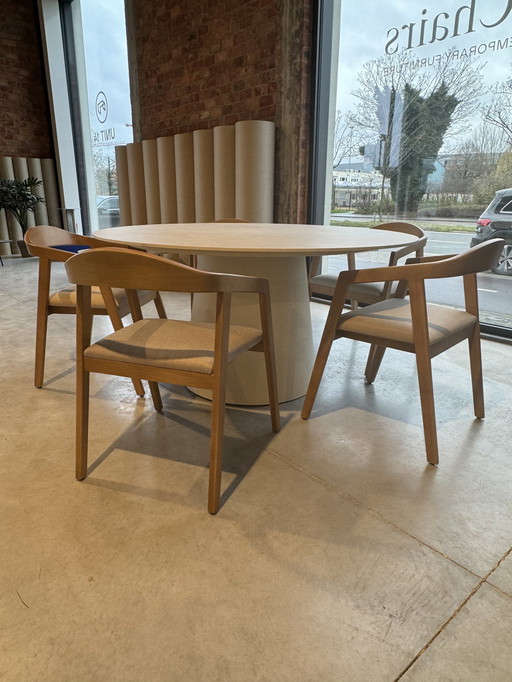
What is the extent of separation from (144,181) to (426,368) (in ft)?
14.0

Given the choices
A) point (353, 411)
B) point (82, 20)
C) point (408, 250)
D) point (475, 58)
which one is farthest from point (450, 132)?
point (82, 20)

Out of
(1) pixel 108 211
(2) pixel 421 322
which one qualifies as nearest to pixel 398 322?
(2) pixel 421 322

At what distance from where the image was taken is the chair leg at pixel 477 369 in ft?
6.31

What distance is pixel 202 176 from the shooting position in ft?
13.7

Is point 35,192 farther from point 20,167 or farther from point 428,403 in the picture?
point 428,403

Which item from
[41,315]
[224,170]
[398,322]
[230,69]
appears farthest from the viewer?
[230,69]

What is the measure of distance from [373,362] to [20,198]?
5975mm

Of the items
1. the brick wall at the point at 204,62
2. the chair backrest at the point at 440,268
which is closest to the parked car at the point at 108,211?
the brick wall at the point at 204,62

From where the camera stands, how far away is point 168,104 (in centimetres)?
481

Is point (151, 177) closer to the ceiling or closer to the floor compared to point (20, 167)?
closer to the floor

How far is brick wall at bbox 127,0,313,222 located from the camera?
364 centimetres

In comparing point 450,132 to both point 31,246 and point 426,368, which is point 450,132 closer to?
point 426,368

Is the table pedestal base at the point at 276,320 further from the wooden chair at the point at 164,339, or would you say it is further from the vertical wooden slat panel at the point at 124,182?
the vertical wooden slat panel at the point at 124,182

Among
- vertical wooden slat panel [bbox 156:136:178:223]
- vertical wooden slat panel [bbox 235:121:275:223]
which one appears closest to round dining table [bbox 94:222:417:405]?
vertical wooden slat panel [bbox 235:121:275:223]
